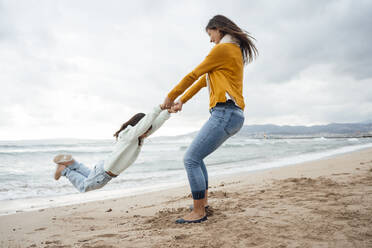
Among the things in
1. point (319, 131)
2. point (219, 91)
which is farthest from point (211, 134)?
point (319, 131)

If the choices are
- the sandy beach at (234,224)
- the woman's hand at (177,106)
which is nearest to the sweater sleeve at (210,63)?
the woman's hand at (177,106)

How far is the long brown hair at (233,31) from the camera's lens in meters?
2.70

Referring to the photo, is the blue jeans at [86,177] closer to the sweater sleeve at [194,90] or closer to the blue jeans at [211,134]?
the blue jeans at [211,134]

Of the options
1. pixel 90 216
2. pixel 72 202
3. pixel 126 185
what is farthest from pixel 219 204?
pixel 126 185

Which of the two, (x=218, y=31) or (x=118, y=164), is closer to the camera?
(x=218, y=31)

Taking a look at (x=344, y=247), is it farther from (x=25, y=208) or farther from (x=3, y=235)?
(x=25, y=208)

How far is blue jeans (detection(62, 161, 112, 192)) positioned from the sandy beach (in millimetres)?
515

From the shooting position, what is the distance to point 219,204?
355cm

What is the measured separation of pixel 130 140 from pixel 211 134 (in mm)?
1263

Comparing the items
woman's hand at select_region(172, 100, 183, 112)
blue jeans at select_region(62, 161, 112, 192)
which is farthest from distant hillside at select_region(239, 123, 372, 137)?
blue jeans at select_region(62, 161, 112, 192)

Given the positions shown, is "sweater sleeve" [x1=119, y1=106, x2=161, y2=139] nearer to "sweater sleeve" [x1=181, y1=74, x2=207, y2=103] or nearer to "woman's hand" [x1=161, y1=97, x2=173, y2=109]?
"woman's hand" [x1=161, y1=97, x2=173, y2=109]

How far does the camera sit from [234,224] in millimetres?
2520

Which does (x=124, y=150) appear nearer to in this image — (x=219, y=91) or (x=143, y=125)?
(x=143, y=125)

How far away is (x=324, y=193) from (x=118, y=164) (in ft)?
9.48
